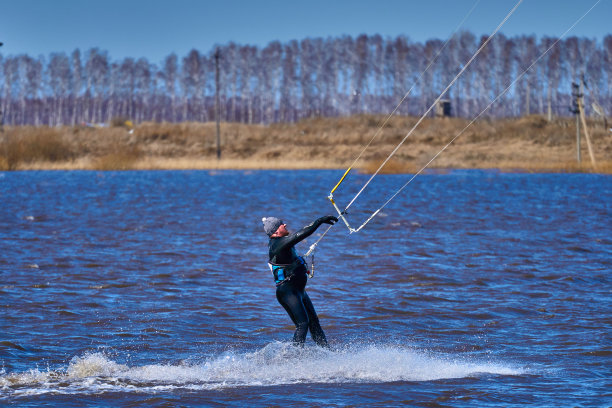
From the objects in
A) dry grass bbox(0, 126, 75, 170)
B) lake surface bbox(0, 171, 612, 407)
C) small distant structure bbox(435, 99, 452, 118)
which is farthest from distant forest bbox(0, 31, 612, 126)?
lake surface bbox(0, 171, 612, 407)

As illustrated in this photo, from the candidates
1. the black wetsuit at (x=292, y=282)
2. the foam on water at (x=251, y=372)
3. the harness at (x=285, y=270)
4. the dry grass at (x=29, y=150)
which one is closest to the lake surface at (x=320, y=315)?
the foam on water at (x=251, y=372)

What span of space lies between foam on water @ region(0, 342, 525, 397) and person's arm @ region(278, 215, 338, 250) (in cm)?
133

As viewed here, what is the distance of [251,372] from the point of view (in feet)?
35.3

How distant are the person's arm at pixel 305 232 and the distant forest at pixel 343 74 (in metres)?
98.6

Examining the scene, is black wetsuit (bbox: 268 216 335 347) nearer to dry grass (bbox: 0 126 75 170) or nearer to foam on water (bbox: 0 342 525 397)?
foam on water (bbox: 0 342 525 397)

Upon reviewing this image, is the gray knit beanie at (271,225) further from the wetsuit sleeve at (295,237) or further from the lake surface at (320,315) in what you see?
the lake surface at (320,315)

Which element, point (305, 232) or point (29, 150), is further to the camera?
point (29, 150)

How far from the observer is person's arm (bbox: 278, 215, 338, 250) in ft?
32.5

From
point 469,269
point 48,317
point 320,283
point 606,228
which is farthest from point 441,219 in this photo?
point 48,317

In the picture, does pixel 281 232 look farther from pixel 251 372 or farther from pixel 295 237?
pixel 251 372

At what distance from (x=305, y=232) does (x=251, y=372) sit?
188 centimetres

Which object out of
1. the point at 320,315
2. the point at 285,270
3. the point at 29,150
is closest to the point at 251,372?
the point at 285,270

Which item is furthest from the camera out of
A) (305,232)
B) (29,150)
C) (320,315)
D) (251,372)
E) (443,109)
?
(443,109)

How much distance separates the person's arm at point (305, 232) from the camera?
990 cm
